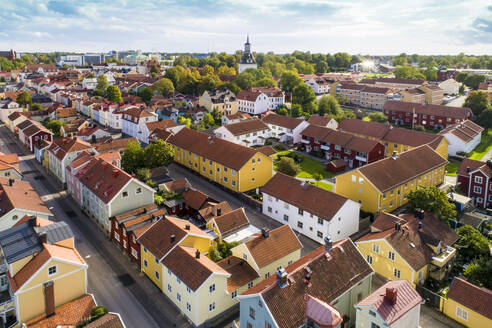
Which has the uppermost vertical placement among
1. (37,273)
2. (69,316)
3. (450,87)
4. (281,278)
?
(450,87)

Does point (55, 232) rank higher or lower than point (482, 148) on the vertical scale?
lower

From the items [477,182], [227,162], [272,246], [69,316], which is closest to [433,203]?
[477,182]

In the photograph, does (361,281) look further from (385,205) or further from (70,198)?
(70,198)

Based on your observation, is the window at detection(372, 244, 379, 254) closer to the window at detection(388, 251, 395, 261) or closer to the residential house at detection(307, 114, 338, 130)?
the window at detection(388, 251, 395, 261)

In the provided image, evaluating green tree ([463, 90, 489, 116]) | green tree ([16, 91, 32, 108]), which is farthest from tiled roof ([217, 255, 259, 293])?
green tree ([16, 91, 32, 108])

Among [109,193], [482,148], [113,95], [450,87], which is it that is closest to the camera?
[109,193]

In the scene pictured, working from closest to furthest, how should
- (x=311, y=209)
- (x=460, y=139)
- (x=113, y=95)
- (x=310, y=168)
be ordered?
1. (x=311, y=209)
2. (x=310, y=168)
3. (x=460, y=139)
4. (x=113, y=95)

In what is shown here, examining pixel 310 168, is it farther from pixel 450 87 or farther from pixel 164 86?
pixel 450 87
